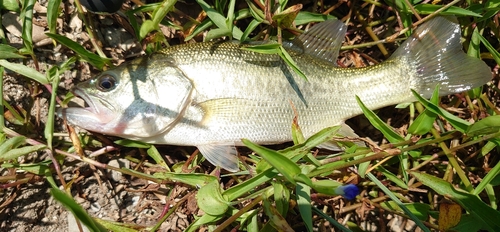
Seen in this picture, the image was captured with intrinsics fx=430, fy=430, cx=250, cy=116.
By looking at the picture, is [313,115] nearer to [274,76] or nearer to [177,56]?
[274,76]

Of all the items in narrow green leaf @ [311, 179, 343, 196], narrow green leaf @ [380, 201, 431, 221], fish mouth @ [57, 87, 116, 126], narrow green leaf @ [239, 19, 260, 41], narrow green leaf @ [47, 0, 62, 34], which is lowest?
narrow green leaf @ [380, 201, 431, 221]

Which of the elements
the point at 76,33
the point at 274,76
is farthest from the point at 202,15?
the point at 76,33

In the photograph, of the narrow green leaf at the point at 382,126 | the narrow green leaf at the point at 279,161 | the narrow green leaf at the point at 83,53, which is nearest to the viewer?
the narrow green leaf at the point at 279,161

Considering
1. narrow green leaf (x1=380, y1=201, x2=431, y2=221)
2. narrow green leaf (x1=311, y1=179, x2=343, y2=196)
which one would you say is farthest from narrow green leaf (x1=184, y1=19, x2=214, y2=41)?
narrow green leaf (x1=380, y1=201, x2=431, y2=221)

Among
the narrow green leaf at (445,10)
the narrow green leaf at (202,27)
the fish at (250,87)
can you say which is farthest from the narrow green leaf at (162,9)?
the narrow green leaf at (445,10)

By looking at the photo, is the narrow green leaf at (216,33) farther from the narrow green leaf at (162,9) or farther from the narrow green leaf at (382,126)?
the narrow green leaf at (382,126)

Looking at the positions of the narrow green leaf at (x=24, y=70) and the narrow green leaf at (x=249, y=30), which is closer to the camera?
the narrow green leaf at (x=24, y=70)

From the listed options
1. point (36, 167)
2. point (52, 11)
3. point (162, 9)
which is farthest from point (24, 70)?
point (162, 9)

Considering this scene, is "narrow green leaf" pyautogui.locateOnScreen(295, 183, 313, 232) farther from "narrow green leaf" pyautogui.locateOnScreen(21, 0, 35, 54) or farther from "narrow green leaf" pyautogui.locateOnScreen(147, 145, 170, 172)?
"narrow green leaf" pyautogui.locateOnScreen(21, 0, 35, 54)
